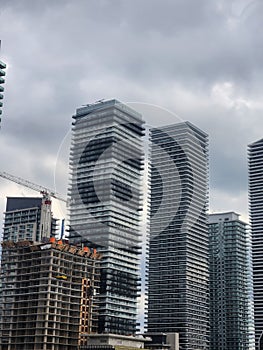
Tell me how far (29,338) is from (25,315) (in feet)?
20.4

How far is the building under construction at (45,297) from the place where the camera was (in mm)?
144125

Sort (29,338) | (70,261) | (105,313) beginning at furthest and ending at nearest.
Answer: (105,313), (70,261), (29,338)

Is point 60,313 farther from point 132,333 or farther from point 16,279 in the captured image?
point 132,333

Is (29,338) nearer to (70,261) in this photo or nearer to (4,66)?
(70,261)

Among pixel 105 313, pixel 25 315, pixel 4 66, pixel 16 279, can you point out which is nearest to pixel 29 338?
pixel 25 315

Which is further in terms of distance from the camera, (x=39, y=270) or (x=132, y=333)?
(x=132, y=333)

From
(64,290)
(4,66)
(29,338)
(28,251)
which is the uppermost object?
(4,66)

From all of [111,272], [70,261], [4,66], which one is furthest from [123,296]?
[4,66]

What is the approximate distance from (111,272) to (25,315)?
Answer: 51.4 m

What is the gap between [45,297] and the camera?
476 ft

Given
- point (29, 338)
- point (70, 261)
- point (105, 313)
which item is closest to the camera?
point (29, 338)

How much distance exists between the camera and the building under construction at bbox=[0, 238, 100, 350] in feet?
473

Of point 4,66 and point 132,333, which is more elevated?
point 4,66

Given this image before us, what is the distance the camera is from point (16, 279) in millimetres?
152125
